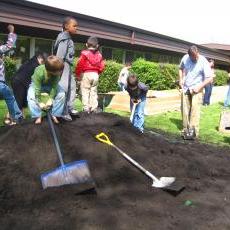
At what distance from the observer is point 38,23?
1466 cm

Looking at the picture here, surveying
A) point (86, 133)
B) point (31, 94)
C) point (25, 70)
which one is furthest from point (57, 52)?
point (86, 133)

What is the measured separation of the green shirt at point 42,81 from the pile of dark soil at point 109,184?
2.01 feet

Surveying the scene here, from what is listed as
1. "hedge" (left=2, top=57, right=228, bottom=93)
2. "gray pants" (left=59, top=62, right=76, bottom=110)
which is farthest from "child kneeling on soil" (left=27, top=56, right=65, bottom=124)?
"hedge" (left=2, top=57, right=228, bottom=93)

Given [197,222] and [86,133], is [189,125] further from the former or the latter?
[197,222]

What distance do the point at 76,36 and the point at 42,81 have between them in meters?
10.7

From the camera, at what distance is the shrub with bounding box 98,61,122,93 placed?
16938 mm

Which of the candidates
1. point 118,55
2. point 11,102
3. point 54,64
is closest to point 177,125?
point 11,102

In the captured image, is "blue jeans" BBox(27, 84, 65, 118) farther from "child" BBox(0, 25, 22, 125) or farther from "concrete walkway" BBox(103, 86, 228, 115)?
"concrete walkway" BBox(103, 86, 228, 115)

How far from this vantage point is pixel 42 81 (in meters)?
7.14

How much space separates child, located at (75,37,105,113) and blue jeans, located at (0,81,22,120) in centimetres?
168

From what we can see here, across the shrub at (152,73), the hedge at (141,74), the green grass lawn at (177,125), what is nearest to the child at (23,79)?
the green grass lawn at (177,125)

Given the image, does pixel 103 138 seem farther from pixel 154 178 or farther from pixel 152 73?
pixel 152 73

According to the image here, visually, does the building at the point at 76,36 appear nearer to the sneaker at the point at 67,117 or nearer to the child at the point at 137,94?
the child at the point at 137,94

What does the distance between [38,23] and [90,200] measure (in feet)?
34.3
